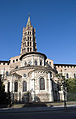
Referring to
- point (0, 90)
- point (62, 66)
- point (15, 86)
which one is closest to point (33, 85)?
point (15, 86)

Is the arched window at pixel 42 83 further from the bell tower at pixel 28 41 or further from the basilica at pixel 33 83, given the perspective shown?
the bell tower at pixel 28 41

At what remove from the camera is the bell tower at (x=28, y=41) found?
6662 centimetres

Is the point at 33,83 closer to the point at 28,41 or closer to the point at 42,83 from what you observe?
the point at 42,83

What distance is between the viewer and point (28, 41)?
69.1 metres

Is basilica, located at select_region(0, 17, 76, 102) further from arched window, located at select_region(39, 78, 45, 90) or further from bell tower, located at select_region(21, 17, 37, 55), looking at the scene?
bell tower, located at select_region(21, 17, 37, 55)

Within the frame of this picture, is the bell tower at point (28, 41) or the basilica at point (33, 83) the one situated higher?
the bell tower at point (28, 41)

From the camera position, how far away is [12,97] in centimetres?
3316

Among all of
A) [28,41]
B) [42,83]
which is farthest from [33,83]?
[28,41]

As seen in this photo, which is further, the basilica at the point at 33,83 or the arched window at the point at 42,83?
the arched window at the point at 42,83

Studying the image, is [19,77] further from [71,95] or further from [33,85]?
[71,95]

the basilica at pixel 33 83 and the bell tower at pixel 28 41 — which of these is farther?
the bell tower at pixel 28 41

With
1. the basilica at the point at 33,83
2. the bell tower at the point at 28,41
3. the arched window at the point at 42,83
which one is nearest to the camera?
the basilica at the point at 33,83

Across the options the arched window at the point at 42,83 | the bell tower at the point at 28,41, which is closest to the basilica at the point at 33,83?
the arched window at the point at 42,83

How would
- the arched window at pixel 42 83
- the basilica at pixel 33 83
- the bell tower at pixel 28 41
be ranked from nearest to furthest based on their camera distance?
the basilica at pixel 33 83
the arched window at pixel 42 83
the bell tower at pixel 28 41
